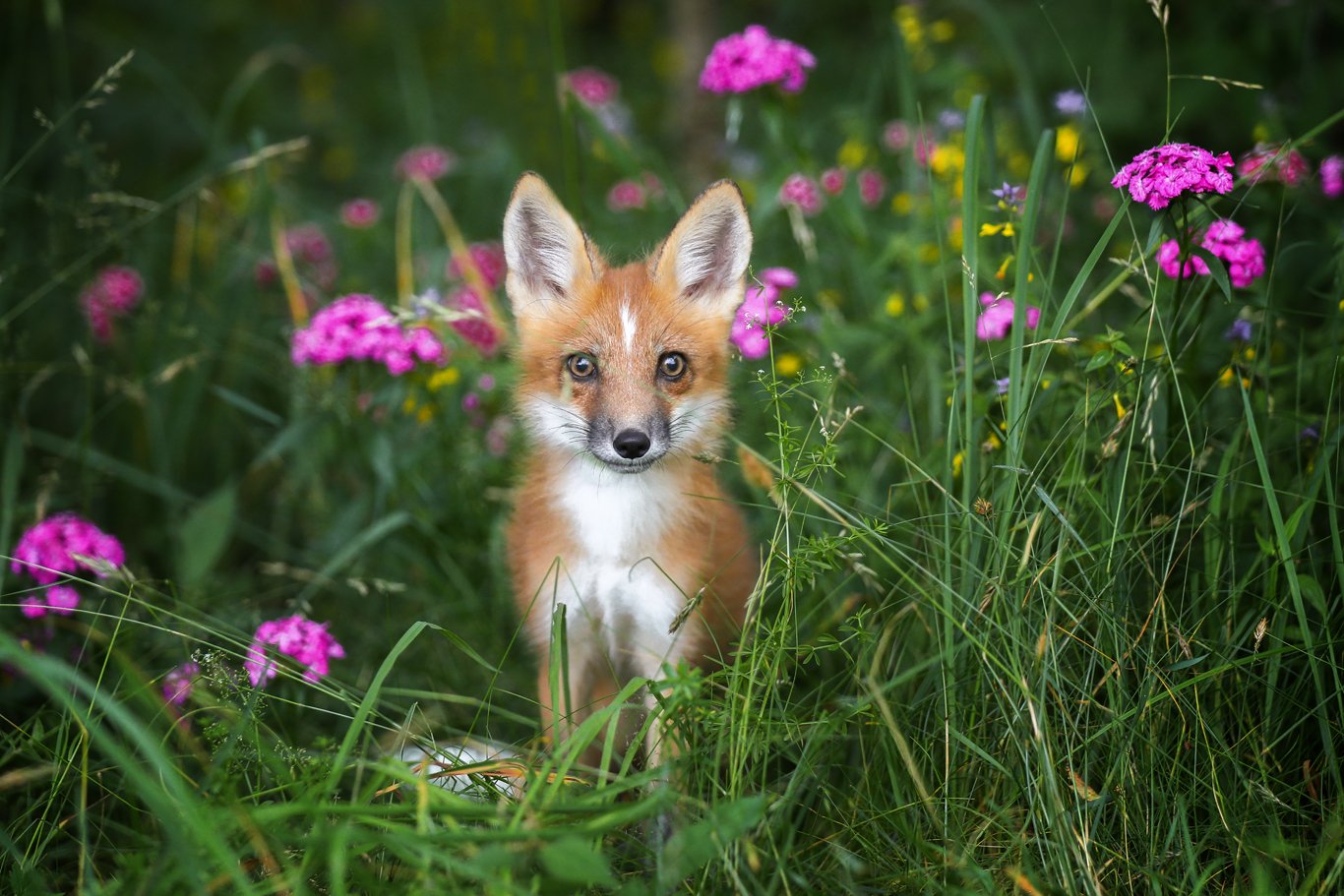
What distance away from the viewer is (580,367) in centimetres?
289

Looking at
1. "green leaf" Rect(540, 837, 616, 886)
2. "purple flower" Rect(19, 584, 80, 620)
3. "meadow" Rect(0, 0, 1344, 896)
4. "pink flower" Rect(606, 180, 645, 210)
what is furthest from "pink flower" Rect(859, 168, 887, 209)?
"green leaf" Rect(540, 837, 616, 886)

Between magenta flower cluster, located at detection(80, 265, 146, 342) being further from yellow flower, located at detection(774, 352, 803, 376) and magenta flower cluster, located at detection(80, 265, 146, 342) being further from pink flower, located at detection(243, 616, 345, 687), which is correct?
yellow flower, located at detection(774, 352, 803, 376)

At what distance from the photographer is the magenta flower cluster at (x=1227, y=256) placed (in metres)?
2.53

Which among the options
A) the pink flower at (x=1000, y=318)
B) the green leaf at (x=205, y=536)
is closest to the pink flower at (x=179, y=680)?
the green leaf at (x=205, y=536)

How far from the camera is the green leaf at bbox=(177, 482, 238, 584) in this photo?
3.57 metres

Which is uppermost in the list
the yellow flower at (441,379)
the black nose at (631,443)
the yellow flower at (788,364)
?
the black nose at (631,443)

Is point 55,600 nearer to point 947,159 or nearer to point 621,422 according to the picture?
point 621,422

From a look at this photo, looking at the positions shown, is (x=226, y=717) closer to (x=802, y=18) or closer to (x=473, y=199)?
(x=473, y=199)

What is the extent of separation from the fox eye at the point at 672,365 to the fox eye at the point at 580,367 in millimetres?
183

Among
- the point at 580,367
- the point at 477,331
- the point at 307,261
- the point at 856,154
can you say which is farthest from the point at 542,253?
the point at 856,154

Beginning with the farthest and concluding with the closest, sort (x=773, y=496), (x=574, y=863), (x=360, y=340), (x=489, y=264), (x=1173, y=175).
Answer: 1. (x=489, y=264)
2. (x=360, y=340)
3. (x=773, y=496)
4. (x=1173, y=175)
5. (x=574, y=863)

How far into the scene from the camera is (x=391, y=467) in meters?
3.51

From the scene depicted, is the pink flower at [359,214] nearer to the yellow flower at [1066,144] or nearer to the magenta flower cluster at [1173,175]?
the yellow flower at [1066,144]

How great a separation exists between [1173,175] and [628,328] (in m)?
1.35
